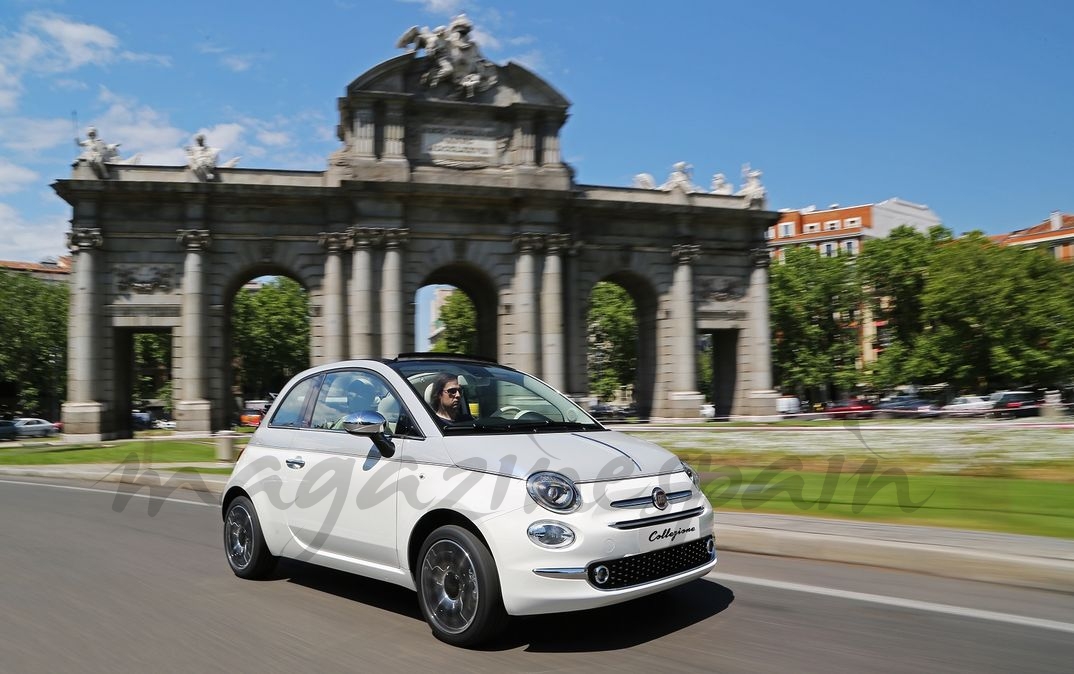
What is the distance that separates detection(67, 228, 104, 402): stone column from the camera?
1243 inches

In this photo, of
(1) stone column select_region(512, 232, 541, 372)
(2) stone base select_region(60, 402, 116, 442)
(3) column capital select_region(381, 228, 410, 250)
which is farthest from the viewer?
(1) stone column select_region(512, 232, 541, 372)

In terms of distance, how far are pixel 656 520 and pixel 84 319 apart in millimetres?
32015

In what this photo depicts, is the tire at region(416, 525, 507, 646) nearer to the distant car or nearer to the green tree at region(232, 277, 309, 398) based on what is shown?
the distant car

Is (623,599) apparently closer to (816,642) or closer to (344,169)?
(816,642)

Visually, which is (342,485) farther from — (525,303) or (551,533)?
(525,303)

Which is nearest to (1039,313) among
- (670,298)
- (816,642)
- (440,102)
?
(670,298)

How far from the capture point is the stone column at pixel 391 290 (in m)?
32.6

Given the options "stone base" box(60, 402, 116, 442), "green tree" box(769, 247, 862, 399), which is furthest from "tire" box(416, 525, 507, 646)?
"green tree" box(769, 247, 862, 399)

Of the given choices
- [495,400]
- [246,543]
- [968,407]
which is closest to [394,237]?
[246,543]

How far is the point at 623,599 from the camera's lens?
4867 mm

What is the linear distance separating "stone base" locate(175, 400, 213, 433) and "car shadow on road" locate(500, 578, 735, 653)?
94.0ft

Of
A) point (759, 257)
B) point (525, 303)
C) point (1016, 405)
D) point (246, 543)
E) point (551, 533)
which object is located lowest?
point (1016, 405)

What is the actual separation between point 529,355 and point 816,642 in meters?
28.5

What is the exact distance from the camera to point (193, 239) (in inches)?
1270
